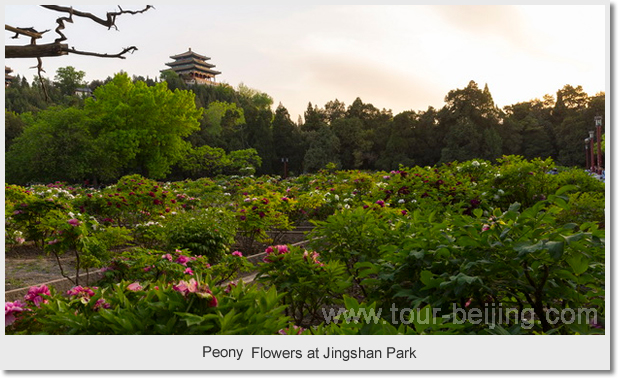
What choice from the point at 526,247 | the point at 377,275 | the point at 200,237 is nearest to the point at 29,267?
the point at 200,237

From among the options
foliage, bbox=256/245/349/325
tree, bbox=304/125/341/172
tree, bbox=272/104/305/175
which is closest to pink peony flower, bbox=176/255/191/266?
foliage, bbox=256/245/349/325

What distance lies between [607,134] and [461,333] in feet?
3.68

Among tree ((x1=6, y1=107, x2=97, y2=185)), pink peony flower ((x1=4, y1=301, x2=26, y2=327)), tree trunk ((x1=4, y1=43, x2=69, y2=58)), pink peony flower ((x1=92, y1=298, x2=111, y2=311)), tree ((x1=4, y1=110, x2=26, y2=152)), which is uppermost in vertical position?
tree ((x1=4, y1=110, x2=26, y2=152))

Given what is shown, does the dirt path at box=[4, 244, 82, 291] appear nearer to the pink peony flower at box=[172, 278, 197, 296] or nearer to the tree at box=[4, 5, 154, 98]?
the tree at box=[4, 5, 154, 98]

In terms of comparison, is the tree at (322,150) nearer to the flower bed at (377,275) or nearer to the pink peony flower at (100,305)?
the flower bed at (377,275)

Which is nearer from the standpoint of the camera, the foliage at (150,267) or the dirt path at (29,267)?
the foliage at (150,267)

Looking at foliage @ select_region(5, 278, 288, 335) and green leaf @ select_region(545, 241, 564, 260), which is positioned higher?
green leaf @ select_region(545, 241, 564, 260)

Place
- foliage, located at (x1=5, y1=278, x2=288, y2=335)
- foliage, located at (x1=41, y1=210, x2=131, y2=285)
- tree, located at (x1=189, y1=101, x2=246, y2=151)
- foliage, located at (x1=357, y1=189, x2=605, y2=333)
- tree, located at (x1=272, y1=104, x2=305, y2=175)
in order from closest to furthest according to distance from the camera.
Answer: foliage, located at (x1=5, y1=278, x2=288, y2=335)
foliage, located at (x1=357, y1=189, x2=605, y2=333)
foliage, located at (x1=41, y1=210, x2=131, y2=285)
tree, located at (x1=189, y1=101, x2=246, y2=151)
tree, located at (x1=272, y1=104, x2=305, y2=175)

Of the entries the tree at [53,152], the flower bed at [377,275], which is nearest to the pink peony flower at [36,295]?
the flower bed at [377,275]

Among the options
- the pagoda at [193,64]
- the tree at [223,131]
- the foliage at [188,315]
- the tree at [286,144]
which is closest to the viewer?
the foliage at [188,315]

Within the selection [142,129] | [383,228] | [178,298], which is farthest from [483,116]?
[178,298]

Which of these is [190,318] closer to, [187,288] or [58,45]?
[187,288]

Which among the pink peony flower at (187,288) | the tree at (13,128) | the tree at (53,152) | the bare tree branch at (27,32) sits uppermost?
the tree at (13,128)

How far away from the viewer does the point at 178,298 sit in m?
1.90
